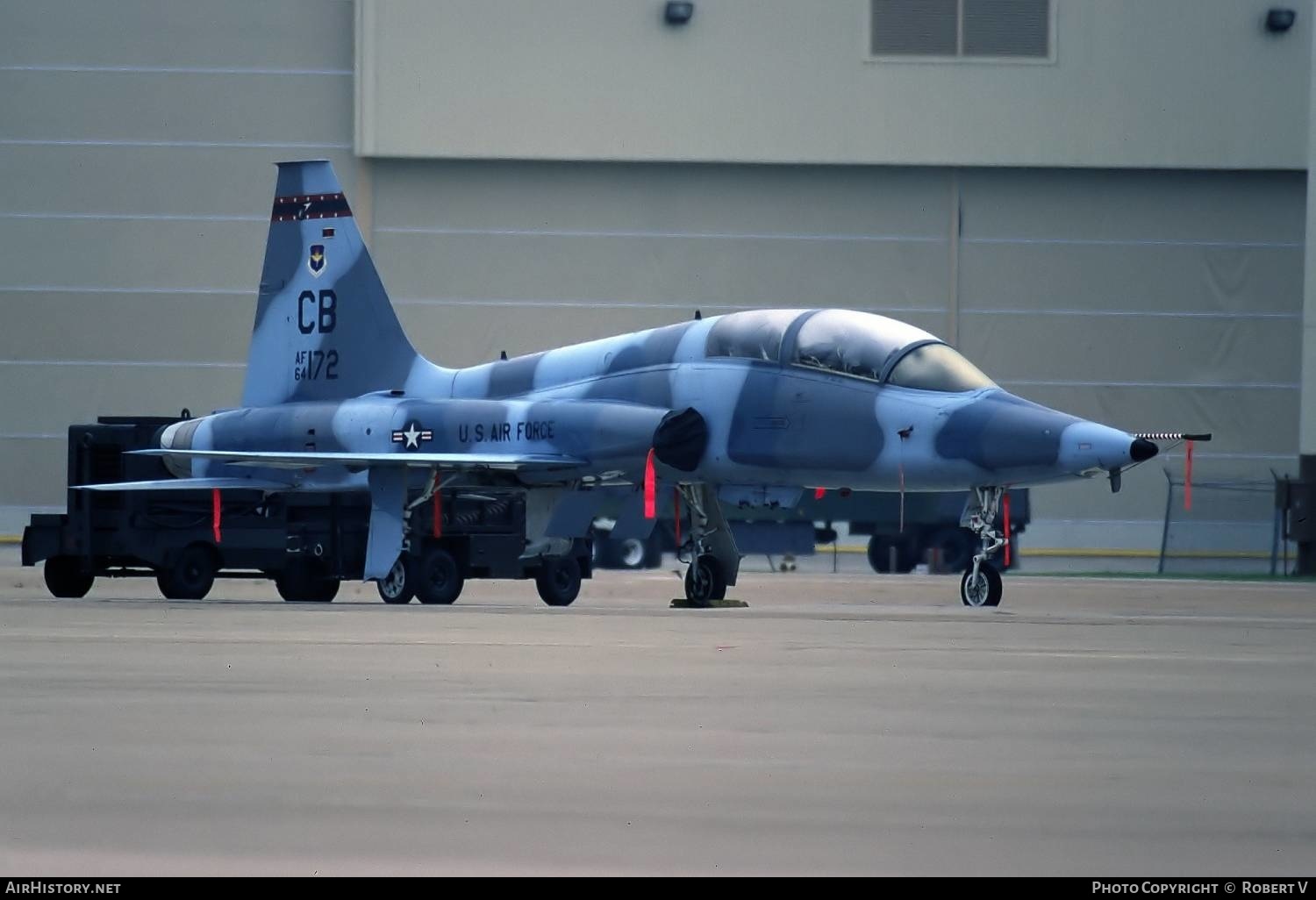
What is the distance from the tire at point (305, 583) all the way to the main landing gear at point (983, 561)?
6.01m

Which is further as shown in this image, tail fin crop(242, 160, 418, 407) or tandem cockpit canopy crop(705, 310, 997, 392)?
tail fin crop(242, 160, 418, 407)

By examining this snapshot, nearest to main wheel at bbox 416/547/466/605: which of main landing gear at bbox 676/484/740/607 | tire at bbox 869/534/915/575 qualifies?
main landing gear at bbox 676/484/740/607

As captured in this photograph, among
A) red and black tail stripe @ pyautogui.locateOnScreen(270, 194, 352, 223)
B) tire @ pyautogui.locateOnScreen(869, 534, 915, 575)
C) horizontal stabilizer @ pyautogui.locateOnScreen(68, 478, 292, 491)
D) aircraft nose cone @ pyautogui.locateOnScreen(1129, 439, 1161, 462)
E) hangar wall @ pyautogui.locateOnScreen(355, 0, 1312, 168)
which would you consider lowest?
tire @ pyautogui.locateOnScreen(869, 534, 915, 575)

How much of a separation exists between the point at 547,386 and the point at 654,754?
40.6 feet

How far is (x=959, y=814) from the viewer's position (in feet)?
17.3

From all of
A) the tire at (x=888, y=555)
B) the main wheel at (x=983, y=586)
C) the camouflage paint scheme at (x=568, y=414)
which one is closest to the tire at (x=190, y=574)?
the camouflage paint scheme at (x=568, y=414)

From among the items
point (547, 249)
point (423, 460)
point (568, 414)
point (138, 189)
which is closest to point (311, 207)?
point (423, 460)

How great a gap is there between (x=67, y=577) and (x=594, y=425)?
546 cm

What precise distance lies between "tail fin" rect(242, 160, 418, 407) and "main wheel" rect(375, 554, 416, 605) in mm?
2910

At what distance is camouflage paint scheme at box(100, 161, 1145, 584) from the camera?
15977 mm

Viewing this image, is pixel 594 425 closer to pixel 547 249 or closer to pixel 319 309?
pixel 319 309

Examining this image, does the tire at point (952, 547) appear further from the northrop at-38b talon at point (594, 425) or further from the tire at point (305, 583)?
the tire at point (305, 583)

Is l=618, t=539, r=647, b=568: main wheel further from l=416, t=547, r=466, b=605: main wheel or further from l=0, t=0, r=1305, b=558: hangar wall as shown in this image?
l=416, t=547, r=466, b=605: main wheel

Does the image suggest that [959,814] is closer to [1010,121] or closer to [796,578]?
[796,578]
